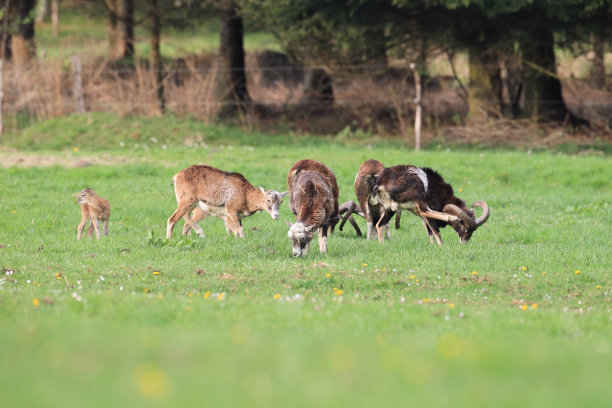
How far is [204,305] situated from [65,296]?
4.84 feet

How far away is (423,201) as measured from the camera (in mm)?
14500

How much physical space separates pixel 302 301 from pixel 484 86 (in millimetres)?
22700

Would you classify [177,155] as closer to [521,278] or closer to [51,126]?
[51,126]

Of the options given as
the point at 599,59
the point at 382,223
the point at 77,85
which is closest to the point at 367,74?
A: the point at 599,59

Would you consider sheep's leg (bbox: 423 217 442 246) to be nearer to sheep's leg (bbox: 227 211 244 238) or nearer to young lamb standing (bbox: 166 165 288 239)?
young lamb standing (bbox: 166 165 288 239)

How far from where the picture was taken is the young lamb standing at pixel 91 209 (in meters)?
14.9

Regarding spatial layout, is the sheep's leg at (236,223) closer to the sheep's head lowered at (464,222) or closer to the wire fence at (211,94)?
the sheep's head lowered at (464,222)

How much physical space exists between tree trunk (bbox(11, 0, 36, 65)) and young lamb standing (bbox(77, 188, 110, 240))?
76.7ft

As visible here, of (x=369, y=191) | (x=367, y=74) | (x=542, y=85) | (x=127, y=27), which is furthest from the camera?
(x=127, y=27)

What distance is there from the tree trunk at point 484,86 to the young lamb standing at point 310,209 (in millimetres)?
17110

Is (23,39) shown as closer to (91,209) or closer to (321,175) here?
(91,209)

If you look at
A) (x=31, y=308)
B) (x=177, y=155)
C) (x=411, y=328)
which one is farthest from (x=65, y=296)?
(x=177, y=155)

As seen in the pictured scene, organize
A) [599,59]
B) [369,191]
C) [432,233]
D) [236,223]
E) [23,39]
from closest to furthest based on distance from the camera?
[432,233] → [369,191] → [236,223] → [599,59] → [23,39]

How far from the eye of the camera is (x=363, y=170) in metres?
15.3
